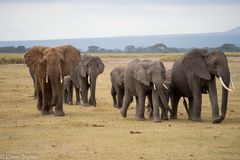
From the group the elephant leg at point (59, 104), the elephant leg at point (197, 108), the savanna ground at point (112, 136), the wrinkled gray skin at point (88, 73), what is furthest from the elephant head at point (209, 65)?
the wrinkled gray skin at point (88, 73)

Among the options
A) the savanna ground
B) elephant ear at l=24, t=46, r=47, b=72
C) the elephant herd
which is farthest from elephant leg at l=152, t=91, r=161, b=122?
elephant ear at l=24, t=46, r=47, b=72

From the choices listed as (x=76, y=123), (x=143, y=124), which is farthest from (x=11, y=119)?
(x=143, y=124)

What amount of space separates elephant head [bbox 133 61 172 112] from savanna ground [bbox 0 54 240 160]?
1.01 metres

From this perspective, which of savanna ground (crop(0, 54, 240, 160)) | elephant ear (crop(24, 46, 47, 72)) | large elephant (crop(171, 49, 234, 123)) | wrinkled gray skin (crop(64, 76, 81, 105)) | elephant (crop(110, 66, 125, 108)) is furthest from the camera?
wrinkled gray skin (crop(64, 76, 81, 105))

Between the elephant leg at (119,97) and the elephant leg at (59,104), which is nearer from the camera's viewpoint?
the elephant leg at (59,104)

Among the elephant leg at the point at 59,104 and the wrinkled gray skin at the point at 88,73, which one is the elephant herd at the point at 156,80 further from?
the wrinkled gray skin at the point at 88,73

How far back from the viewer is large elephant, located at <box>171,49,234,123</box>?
1998 centimetres

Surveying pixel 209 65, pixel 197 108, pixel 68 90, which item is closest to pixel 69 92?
pixel 68 90

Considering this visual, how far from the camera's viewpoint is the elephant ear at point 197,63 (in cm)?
2064

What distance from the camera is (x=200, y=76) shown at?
20672mm

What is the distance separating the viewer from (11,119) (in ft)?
71.2

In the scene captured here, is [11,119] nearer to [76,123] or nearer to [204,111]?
[76,123]

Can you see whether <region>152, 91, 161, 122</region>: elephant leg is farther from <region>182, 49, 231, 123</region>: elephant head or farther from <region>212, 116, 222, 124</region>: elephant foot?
<region>212, 116, 222, 124</region>: elephant foot

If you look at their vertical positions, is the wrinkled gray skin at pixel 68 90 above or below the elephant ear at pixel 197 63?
below
